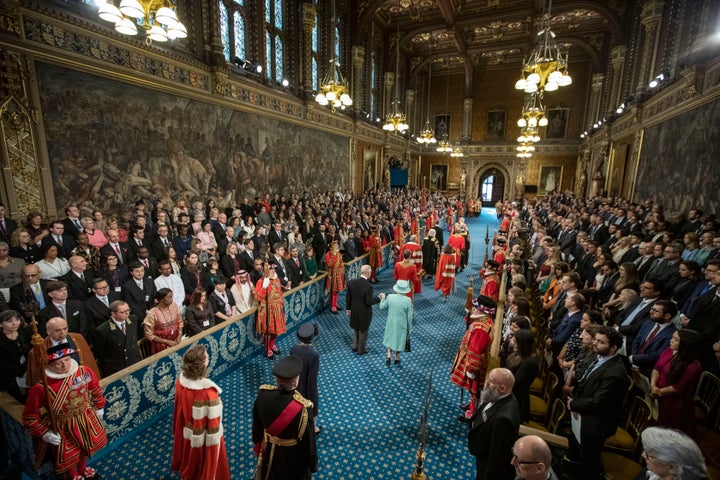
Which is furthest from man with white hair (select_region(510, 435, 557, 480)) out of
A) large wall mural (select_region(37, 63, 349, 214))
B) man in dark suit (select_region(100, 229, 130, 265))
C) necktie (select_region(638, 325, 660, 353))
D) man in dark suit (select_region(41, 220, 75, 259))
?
large wall mural (select_region(37, 63, 349, 214))

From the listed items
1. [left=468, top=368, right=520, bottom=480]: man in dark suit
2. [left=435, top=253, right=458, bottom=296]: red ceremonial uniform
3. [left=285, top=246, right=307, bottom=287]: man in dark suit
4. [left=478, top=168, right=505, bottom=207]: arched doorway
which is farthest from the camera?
[left=478, top=168, right=505, bottom=207]: arched doorway

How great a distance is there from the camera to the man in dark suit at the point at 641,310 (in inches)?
158

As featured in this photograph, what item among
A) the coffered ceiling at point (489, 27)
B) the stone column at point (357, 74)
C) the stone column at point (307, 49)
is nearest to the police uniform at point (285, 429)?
the stone column at point (307, 49)

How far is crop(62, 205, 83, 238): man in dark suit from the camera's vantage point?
20.5 ft

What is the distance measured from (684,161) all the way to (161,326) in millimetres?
13194

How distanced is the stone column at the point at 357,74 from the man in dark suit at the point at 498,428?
18091 millimetres

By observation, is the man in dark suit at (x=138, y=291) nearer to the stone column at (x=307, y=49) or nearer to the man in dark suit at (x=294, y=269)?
the man in dark suit at (x=294, y=269)

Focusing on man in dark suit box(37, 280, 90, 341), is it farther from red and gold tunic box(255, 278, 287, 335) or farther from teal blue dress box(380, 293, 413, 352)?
teal blue dress box(380, 293, 413, 352)

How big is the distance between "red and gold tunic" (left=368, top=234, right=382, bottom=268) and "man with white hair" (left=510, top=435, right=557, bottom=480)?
814cm

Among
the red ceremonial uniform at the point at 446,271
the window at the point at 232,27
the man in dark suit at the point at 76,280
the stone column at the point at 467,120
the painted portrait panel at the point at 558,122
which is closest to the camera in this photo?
the man in dark suit at the point at 76,280

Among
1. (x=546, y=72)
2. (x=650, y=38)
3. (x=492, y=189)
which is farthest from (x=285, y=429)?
(x=492, y=189)

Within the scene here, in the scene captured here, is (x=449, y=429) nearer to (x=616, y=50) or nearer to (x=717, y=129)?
(x=717, y=129)

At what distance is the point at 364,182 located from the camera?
68.4 feet

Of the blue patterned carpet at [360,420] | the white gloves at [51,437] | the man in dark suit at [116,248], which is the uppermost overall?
the man in dark suit at [116,248]
